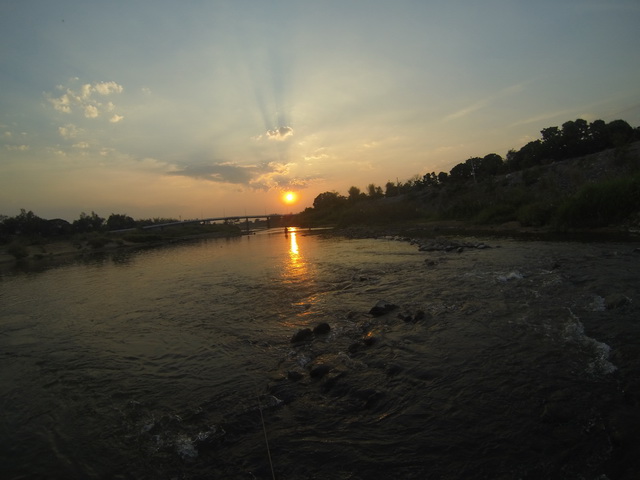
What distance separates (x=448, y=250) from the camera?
24781 millimetres

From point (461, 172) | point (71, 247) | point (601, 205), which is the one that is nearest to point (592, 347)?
point (601, 205)

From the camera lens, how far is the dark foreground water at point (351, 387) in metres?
4.86

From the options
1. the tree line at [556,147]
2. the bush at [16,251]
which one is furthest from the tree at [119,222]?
the tree line at [556,147]

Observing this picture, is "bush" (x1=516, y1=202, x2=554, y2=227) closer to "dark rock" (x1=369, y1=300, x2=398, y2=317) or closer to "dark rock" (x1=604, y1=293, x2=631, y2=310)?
"dark rock" (x1=604, y1=293, x2=631, y2=310)

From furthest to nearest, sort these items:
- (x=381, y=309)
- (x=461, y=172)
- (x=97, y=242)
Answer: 1. (x=461, y=172)
2. (x=97, y=242)
3. (x=381, y=309)

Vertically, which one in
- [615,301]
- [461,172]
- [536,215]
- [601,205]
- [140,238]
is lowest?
[615,301]

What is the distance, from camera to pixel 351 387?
682cm

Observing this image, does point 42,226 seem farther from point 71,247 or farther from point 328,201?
point 328,201

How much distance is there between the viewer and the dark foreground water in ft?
16.0

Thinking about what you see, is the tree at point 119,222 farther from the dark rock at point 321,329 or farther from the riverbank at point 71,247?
the dark rock at point 321,329

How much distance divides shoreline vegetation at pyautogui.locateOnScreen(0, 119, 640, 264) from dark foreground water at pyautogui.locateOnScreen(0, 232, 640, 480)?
1709 cm

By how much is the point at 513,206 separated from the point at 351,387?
43177 mm

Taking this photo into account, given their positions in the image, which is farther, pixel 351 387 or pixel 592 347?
pixel 592 347

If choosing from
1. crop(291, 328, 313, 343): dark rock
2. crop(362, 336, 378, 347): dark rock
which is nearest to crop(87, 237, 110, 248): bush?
crop(291, 328, 313, 343): dark rock
